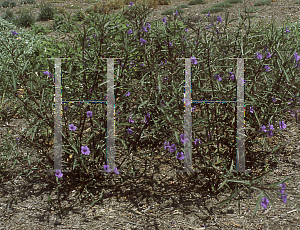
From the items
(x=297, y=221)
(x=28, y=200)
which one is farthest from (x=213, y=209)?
(x=28, y=200)

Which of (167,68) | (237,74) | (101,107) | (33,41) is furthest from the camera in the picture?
(33,41)

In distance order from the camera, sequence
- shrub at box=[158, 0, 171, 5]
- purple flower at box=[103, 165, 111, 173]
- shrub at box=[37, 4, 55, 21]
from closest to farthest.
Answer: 1. purple flower at box=[103, 165, 111, 173]
2. shrub at box=[37, 4, 55, 21]
3. shrub at box=[158, 0, 171, 5]

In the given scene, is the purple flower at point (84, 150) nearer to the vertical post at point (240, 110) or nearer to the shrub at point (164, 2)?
the vertical post at point (240, 110)

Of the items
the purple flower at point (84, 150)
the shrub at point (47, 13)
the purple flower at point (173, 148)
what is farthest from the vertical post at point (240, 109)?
the shrub at point (47, 13)

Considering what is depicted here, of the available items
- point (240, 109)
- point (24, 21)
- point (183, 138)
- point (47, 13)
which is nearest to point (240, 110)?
point (240, 109)

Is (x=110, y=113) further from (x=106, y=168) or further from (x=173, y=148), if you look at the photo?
(x=173, y=148)

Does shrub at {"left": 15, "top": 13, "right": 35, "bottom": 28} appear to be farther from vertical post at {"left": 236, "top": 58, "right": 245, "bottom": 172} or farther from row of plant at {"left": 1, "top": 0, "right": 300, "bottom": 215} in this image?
vertical post at {"left": 236, "top": 58, "right": 245, "bottom": 172}

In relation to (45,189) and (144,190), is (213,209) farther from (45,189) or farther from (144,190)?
(45,189)

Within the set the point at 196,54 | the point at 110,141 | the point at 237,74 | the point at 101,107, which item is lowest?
A: the point at 110,141

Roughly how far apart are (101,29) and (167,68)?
553 mm

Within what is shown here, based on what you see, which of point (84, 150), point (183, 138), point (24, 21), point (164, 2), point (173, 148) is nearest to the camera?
point (183, 138)

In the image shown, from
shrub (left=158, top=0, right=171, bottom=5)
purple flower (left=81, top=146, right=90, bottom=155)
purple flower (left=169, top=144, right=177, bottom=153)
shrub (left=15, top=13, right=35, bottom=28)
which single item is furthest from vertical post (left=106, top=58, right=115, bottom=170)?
shrub (left=158, top=0, right=171, bottom=5)

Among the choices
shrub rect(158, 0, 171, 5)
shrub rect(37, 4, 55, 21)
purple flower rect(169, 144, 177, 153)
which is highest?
shrub rect(158, 0, 171, 5)

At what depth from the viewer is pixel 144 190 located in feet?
8.86
